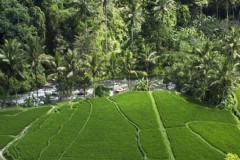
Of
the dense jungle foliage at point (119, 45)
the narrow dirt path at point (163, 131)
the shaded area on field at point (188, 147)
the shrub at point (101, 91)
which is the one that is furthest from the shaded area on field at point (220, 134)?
the shrub at point (101, 91)

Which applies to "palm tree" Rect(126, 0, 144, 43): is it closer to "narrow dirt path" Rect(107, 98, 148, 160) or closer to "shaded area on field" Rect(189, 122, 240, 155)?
"narrow dirt path" Rect(107, 98, 148, 160)

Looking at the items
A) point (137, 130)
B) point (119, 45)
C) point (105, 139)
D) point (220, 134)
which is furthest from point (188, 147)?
point (119, 45)

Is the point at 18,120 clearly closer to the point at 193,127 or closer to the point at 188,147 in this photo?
the point at 188,147

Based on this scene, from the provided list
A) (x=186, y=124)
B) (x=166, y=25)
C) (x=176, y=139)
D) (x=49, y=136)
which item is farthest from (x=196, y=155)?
(x=166, y=25)

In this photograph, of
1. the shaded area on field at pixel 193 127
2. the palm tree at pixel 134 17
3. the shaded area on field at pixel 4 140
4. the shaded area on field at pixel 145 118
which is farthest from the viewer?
the palm tree at pixel 134 17

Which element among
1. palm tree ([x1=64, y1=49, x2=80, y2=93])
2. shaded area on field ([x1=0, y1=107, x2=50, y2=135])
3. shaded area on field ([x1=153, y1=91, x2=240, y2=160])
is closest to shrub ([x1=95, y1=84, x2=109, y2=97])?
palm tree ([x1=64, y1=49, x2=80, y2=93])

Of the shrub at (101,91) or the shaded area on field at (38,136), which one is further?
the shrub at (101,91)

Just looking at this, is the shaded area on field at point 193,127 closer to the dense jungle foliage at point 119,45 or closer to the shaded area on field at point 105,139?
the dense jungle foliage at point 119,45
